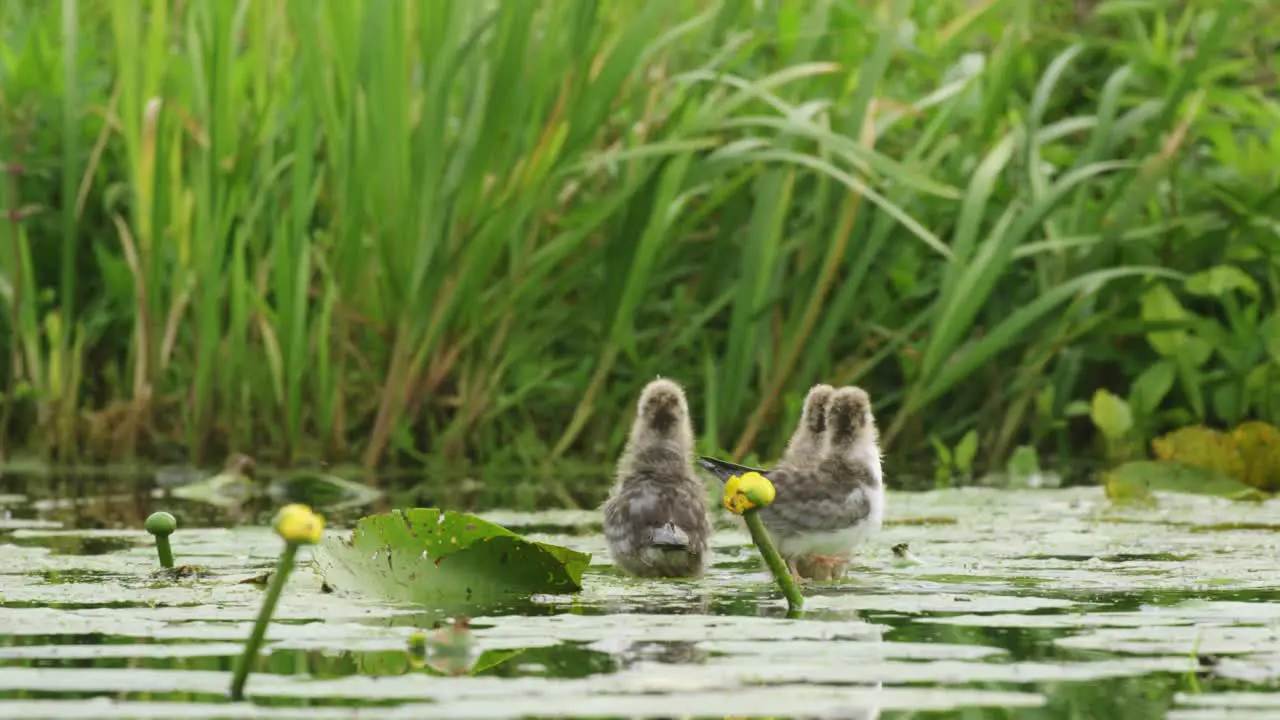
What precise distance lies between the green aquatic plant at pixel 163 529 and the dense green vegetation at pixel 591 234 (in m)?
3.07

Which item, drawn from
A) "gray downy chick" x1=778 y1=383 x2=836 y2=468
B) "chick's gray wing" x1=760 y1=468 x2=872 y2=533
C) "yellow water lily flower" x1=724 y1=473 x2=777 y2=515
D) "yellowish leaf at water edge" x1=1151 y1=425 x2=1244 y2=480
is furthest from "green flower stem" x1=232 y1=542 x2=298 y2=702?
"yellowish leaf at water edge" x1=1151 y1=425 x2=1244 y2=480

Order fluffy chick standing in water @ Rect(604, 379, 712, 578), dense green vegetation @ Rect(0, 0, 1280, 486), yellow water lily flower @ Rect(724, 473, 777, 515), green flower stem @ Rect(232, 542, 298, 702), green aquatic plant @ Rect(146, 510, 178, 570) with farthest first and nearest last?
dense green vegetation @ Rect(0, 0, 1280, 486) < fluffy chick standing in water @ Rect(604, 379, 712, 578) < green aquatic plant @ Rect(146, 510, 178, 570) < yellow water lily flower @ Rect(724, 473, 777, 515) < green flower stem @ Rect(232, 542, 298, 702)

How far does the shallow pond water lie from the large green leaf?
3.0 inches

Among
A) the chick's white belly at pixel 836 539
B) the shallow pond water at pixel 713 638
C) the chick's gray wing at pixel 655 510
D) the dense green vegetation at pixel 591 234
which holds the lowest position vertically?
the shallow pond water at pixel 713 638

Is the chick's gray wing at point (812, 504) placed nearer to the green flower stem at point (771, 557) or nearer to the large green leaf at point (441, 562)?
the large green leaf at point (441, 562)

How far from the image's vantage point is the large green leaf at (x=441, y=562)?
479 cm

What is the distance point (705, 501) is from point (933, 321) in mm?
2900

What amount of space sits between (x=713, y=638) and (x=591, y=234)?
502cm

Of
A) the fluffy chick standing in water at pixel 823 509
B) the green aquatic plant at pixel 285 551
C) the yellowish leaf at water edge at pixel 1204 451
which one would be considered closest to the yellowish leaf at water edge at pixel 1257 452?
the yellowish leaf at water edge at pixel 1204 451

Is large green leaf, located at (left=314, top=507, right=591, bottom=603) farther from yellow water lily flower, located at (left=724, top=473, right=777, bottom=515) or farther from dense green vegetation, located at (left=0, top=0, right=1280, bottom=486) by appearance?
dense green vegetation, located at (left=0, top=0, right=1280, bottom=486)

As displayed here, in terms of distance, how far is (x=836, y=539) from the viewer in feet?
18.3

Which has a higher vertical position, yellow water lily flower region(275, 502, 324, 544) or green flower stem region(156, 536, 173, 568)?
yellow water lily flower region(275, 502, 324, 544)

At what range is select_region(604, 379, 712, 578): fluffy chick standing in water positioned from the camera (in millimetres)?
5441

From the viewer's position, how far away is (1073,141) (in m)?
10.6
